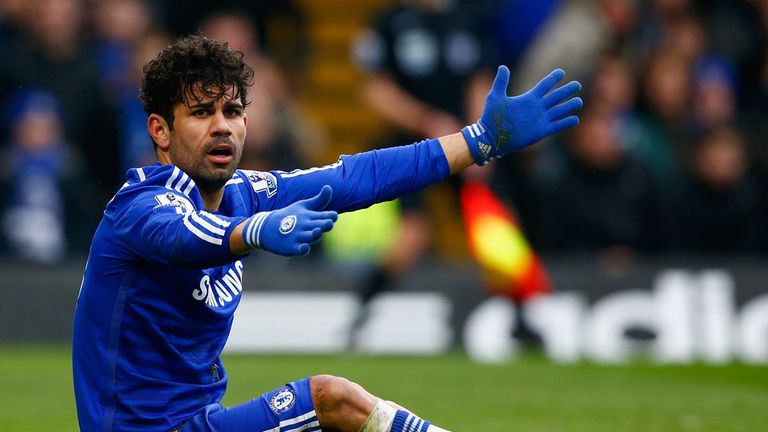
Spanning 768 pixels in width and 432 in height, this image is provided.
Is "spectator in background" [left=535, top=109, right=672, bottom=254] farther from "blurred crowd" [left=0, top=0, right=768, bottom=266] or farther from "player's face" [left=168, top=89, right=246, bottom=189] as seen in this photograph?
"player's face" [left=168, top=89, right=246, bottom=189]

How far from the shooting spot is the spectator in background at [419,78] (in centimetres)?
1315

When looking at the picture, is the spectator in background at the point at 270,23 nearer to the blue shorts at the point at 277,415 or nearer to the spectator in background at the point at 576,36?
the spectator in background at the point at 576,36

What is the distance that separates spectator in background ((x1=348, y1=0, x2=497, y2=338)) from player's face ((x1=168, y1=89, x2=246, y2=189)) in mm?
7544

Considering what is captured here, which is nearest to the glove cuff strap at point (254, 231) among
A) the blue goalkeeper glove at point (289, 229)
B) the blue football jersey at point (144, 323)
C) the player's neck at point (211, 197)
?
the blue goalkeeper glove at point (289, 229)

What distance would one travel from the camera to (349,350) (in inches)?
507

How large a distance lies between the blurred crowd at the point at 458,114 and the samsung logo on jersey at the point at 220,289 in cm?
739

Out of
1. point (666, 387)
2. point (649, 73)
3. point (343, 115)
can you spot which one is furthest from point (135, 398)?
point (343, 115)

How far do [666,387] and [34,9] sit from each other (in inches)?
309

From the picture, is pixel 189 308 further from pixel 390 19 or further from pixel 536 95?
pixel 390 19

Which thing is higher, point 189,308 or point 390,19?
point 390,19

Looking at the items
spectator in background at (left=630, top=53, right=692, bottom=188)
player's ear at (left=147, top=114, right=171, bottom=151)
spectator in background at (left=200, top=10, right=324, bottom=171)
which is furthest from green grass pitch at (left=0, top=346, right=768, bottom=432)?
spectator in background at (left=630, top=53, right=692, bottom=188)

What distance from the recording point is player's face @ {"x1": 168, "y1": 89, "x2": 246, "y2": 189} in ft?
17.8

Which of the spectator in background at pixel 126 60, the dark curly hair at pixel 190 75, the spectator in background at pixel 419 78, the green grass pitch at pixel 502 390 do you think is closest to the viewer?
the dark curly hair at pixel 190 75

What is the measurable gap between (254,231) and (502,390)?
577 centimetres
